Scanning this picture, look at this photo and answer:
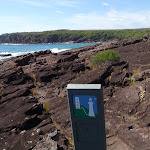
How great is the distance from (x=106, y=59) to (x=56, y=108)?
583 centimetres

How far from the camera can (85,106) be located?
3326mm

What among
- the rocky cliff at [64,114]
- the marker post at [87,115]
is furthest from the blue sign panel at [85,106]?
the rocky cliff at [64,114]

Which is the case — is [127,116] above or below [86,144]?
below

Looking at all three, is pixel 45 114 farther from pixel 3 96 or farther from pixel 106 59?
pixel 106 59

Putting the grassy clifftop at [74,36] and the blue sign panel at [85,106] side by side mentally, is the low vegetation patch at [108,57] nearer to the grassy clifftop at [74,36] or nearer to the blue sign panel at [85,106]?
the blue sign panel at [85,106]

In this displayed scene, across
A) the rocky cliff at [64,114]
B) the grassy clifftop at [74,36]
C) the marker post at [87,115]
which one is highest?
the grassy clifftop at [74,36]

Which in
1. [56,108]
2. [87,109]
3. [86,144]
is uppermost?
[87,109]

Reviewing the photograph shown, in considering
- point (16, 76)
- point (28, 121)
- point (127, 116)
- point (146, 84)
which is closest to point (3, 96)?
point (16, 76)

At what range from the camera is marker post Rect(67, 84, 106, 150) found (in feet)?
10.7

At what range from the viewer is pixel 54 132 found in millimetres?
5078

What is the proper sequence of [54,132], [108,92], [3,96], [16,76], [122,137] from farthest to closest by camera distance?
[16,76]
[3,96]
[108,92]
[54,132]
[122,137]

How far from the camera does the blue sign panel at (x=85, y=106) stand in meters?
3.27

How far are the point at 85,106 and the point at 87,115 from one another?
21cm

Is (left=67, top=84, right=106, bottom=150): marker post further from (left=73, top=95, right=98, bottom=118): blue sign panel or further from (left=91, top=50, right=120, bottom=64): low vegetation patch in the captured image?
(left=91, top=50, right=120, bottom=64): low vegetation patch
